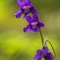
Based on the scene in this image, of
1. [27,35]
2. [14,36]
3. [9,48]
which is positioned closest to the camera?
[9,48]

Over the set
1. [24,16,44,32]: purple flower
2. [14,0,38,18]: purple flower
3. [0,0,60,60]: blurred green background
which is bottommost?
[0,0,60,60]: blurred green background

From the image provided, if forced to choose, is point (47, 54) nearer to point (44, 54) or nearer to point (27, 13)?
point (44, 54)

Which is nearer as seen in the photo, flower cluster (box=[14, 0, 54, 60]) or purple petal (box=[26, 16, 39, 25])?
flower cluster (box=[14, 0, 54, 60])

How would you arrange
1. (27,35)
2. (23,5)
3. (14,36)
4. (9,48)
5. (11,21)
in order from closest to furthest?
(23,5) → (9,48) → (14,36) → (27,35) → (11,21)

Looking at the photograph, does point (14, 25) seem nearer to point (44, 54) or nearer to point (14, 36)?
point (14, 36)

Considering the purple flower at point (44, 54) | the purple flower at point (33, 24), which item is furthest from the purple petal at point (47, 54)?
the purple flower at point (33, 24)

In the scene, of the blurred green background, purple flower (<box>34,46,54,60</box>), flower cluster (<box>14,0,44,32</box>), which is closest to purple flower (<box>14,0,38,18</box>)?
flower cluster (<box>14,0,44,32</box>)

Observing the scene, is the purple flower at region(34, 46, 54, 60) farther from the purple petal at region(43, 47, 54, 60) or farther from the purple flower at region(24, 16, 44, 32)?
the purple flower at region(24, 16, 44, 32)

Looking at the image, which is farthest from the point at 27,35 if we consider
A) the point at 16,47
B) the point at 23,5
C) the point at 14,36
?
the point at 23,5

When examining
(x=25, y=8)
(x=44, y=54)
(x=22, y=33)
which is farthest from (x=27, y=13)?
(x=22, y=33)
